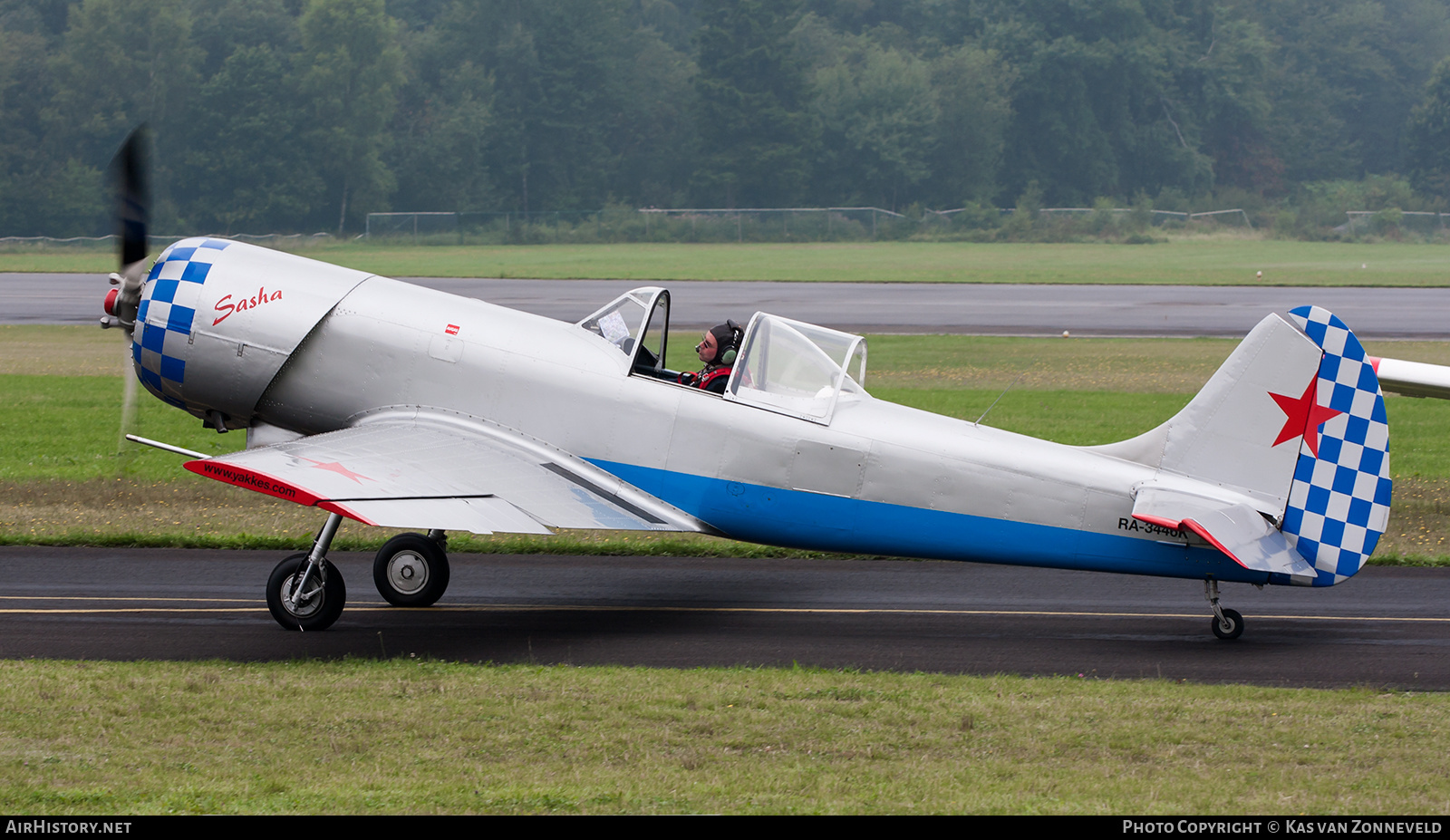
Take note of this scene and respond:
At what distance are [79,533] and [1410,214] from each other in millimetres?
88479

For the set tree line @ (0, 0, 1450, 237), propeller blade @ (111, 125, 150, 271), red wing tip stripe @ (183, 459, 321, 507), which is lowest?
red wing tip stripe @ (183, 459, 321, 507)

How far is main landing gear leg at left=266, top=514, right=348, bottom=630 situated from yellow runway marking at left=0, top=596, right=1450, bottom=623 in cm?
78

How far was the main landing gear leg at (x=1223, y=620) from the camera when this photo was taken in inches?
418

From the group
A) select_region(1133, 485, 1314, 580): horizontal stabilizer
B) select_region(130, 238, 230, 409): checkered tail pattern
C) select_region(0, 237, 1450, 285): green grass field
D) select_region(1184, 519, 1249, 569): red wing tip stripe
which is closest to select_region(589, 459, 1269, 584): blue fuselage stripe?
select_region(1133, 485, 1314, 580): horizontal stabilizer

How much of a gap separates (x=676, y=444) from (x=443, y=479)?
1.84 m

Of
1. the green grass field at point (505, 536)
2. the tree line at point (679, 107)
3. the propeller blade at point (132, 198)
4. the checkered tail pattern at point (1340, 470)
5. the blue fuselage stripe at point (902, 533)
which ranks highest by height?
the tree line at point (679, 107)

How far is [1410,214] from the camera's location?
86688 millimetres

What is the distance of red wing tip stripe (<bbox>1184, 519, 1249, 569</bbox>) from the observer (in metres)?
9.72

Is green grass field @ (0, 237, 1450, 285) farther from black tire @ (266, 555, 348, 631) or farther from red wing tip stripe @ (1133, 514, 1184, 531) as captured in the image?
red wing tip stripe @ (1133, 514, 1184, 531)

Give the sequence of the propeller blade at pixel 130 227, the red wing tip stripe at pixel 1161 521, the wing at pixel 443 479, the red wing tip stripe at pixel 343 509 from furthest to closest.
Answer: the propeller blade at pixel 130 227 < the red wing tip stripe at pixel 1161 521 < the wing at pixel 443 479 < the red wing tip stripe at pixel 343 509

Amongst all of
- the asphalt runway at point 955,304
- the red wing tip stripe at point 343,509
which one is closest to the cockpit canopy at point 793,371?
the red wing tip stripe at point 343,509

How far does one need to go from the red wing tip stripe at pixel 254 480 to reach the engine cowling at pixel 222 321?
7.45 ft

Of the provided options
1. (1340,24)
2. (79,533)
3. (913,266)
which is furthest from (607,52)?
(79,533)

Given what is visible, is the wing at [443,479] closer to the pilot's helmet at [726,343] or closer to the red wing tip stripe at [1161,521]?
the pilot's helmet at [726,343]
